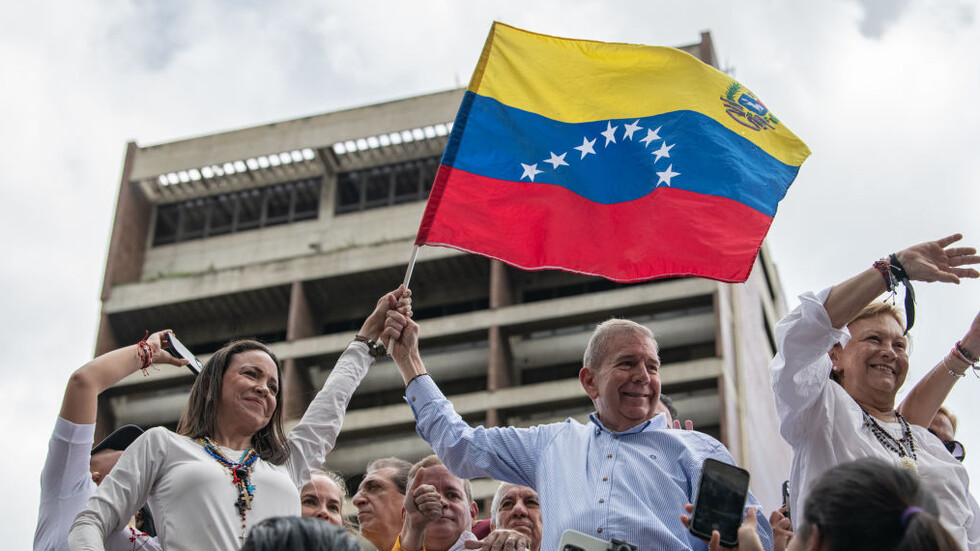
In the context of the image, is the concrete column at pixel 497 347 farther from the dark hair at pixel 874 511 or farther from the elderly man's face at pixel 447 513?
the dark hair at pixel 874 511

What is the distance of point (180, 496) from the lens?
4.60 meters

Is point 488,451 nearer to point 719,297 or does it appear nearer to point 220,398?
point 220,398

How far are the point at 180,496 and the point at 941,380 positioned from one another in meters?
3.50

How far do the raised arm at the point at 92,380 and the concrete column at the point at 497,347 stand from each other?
3221cm

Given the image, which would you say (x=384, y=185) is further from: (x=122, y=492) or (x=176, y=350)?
(x=122, y=492)

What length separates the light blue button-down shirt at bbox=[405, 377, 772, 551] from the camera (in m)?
4.63

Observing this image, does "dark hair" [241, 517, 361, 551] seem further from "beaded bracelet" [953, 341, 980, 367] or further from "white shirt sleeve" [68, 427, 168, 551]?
"beaded bracelet" [953, 341, 980, 367]

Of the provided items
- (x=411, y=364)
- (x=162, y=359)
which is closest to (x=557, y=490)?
(x=411, y=364)

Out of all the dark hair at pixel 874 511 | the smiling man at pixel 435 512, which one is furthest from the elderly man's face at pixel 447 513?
the dark hair at pixel 874 511

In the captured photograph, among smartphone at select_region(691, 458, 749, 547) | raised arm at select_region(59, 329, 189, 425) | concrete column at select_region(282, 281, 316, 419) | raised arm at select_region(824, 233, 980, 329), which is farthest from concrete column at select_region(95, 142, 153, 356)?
smartphone at select_region(691, 458, 749, 547)

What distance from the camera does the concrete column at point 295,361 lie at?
4147 centimetres

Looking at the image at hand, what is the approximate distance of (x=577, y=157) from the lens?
6.67m

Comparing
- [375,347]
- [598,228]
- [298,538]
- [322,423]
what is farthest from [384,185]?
[298,538]

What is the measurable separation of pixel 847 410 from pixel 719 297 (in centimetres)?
3411
